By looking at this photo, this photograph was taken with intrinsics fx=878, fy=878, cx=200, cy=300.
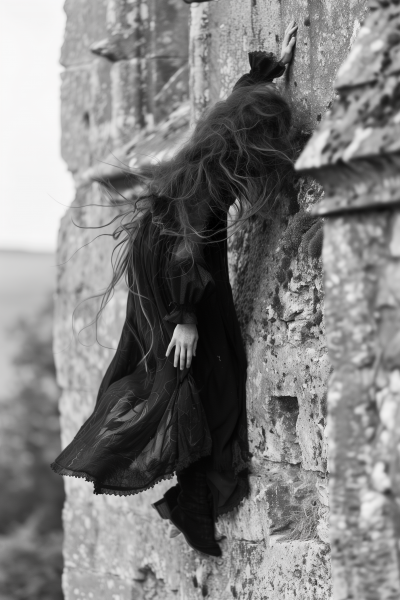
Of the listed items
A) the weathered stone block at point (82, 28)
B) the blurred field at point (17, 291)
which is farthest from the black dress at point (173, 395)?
the blurred field at point (17, 291)

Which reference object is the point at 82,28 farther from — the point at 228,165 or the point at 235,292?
the point at 228,165

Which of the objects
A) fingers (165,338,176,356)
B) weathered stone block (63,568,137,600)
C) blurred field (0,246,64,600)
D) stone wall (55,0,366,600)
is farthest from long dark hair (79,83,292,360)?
blurred field (0,246,64,600)

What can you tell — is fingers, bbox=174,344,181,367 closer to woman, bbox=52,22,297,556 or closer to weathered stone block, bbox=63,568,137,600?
woman, bbox=52,22,297,556

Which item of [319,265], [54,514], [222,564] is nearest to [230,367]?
[319,265]

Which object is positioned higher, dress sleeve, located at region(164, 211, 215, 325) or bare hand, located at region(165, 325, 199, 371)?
dress sleeve, located at region(164, 211, 215, 325)

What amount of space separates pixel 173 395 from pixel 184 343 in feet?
0.64

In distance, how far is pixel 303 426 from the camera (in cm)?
293

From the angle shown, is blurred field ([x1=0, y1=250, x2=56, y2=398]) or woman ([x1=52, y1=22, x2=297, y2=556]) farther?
blurred field ([x1=0, y1=250, x2=56, y2=398])

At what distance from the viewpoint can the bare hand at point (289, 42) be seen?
9.71ft

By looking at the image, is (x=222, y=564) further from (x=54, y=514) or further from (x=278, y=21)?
(x=54, y=514)

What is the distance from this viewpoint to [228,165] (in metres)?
2.86

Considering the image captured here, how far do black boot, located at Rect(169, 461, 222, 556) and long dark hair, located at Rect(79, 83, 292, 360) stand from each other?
2.83 feet

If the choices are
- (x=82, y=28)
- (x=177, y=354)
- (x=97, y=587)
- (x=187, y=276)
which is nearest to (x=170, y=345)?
(x=177, y=354)

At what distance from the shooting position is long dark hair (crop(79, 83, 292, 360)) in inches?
111
